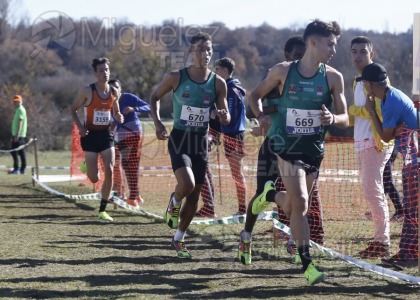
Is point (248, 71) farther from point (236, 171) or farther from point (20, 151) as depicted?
point (236, 171)

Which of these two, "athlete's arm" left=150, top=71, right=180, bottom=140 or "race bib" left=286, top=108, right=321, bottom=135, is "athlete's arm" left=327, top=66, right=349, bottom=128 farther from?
"athlete's arm" left=150, top=71, right=180, bottom=140

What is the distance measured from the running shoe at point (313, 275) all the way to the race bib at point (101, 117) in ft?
16.1

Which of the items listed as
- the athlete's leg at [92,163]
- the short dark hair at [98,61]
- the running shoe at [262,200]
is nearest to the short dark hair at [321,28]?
the running shoe at [262,200]

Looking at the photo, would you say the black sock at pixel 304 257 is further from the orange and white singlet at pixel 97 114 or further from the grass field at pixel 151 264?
the orange and white singlet at pixel 97 114

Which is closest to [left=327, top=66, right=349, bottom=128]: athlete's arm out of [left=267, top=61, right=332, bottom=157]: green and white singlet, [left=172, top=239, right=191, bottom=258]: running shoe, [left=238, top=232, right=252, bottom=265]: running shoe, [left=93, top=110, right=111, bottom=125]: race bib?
[left=267, top=61, right=332, bottom=157]: green and white singlet

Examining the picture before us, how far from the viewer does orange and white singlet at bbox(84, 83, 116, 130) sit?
10.2m

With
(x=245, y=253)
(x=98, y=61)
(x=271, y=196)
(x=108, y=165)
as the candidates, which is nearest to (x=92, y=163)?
(x=108, y=165)

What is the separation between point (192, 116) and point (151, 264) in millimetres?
1481

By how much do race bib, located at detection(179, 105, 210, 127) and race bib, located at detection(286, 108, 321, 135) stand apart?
1.52m

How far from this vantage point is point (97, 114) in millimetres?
10234

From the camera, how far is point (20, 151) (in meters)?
19.8

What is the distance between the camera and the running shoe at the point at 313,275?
19.3ft

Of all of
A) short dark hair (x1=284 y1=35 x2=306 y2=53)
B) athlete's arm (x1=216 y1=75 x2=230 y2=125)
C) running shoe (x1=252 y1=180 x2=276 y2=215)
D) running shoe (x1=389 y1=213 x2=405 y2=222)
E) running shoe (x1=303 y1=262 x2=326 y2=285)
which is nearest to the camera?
running shoe (x1=303 y1=262 x2=326 y2=285)

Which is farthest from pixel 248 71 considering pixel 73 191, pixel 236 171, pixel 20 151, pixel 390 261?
pixel 390 261
